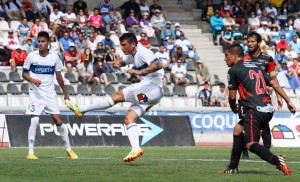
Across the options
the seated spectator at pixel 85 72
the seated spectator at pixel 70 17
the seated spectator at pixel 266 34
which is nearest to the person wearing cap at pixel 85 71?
the seated spectator at pixel 85 72

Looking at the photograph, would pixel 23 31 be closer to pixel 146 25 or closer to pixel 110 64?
pixel 110 64

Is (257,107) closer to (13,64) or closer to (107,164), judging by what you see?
(107,164)

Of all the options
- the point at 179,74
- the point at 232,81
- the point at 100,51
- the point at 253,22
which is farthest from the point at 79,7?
the point at 232,81

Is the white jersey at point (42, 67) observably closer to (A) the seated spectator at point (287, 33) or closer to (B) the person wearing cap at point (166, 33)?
(B) the person wearing cap at point (166, 33)

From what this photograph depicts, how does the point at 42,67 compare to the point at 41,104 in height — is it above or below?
above

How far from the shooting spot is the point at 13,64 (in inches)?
1316

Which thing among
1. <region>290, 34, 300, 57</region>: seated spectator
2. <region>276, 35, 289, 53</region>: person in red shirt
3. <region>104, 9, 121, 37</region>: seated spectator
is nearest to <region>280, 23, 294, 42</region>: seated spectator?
<region>290, 34, 300, 57</region>: seated spectator

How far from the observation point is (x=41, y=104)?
62.8 feet

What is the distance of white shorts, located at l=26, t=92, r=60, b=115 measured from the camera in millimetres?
19156

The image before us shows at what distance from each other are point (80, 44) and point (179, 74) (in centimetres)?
426

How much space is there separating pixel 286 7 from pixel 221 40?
17.7 feet

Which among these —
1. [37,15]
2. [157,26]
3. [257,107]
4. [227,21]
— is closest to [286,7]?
[227,21]

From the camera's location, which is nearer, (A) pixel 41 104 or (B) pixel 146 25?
(A) pixel 41 104

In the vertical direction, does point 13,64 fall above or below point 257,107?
below
